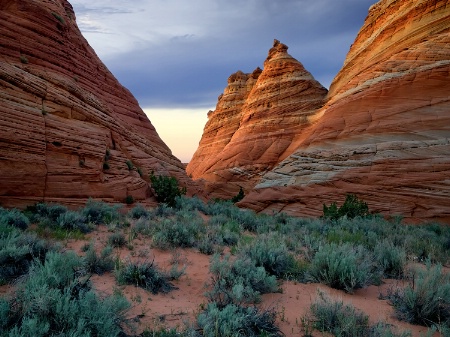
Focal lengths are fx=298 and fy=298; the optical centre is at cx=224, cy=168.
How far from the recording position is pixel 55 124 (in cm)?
1287

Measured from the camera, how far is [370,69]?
24.4 m

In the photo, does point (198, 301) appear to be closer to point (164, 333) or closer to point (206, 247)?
point (164, 333)

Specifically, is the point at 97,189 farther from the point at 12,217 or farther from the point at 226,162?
the point at 226,162

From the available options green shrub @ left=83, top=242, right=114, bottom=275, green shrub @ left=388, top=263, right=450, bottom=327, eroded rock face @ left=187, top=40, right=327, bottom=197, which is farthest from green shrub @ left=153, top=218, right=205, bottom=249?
eroded rock face @ left=187, top=40, right=327, bottom=197

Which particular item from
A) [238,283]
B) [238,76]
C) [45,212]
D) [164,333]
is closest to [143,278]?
[238,283]

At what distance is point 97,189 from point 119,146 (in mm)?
4524

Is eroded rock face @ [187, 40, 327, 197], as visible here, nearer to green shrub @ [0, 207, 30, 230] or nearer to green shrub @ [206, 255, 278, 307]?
green shrub @ [0, 207, 30, 230]

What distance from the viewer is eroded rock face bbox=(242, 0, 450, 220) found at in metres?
18.1

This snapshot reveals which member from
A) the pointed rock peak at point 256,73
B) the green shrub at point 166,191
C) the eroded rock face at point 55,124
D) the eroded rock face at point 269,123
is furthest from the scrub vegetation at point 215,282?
the pointed rock peak at point 256,73

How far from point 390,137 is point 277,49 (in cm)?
2266

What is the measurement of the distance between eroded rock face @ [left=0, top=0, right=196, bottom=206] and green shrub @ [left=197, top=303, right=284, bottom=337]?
9836 millimetres

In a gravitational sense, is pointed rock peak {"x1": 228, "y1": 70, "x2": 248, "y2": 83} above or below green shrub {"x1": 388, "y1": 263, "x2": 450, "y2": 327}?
above

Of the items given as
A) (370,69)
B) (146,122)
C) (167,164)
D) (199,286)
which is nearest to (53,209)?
(199,286)

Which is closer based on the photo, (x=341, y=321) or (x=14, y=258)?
(x=341, y=321)
